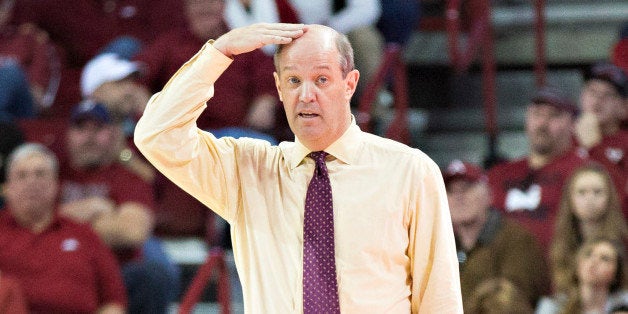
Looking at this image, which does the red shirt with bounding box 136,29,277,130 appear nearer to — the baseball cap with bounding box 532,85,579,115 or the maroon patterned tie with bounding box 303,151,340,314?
the baseball cap with bounding box 532,85,579,115

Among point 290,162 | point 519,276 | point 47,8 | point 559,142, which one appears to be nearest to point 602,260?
point 519,276

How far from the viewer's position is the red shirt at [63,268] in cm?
594

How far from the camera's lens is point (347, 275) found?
300 centimetres

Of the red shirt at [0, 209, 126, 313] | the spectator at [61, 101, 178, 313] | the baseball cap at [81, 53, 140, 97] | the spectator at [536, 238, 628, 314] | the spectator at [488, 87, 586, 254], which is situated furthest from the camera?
the baseball cap at [81, 53, 140, 97]

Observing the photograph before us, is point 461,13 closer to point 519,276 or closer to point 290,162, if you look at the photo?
point 519,276

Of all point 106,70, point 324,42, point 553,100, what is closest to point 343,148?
point 324,42

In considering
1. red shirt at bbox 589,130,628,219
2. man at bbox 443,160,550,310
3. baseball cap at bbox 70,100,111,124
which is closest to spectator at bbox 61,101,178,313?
baseball cap at bbox 70,100,111,124

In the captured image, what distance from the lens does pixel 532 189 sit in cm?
654

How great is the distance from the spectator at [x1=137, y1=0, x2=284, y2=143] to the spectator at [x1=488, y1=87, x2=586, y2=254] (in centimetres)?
130

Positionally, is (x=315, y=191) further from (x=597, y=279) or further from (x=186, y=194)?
(x=186, y=194)

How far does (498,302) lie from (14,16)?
3945 mm

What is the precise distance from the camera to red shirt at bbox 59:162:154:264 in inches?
251

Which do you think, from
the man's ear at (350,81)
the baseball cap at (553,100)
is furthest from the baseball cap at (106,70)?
the man's ear at (350,81)

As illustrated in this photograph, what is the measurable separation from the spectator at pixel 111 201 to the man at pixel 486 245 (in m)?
1.45
